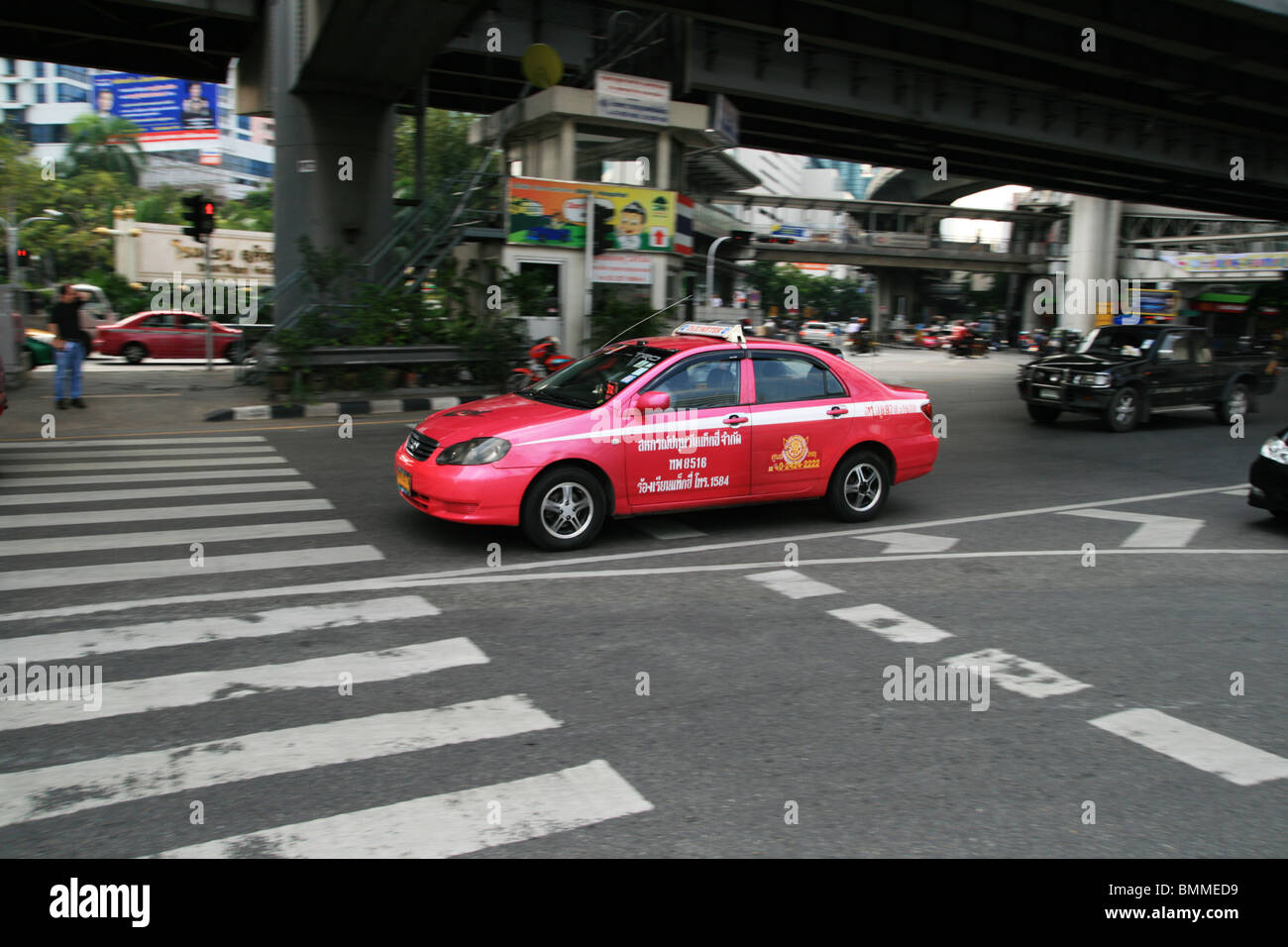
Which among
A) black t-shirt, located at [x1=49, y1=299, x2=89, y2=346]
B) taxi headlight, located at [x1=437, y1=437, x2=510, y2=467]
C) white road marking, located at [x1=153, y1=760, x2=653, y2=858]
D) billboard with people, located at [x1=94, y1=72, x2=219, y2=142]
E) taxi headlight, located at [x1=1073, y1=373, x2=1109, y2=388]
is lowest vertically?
white road marking, located at [x1=153, y1=760, x2=653, y2=858]

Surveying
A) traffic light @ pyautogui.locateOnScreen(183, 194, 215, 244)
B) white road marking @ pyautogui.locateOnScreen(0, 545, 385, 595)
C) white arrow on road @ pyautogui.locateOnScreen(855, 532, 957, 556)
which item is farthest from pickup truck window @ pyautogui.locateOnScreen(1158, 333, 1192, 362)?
traffic light @ pyautogui.locateOnScreen(183, 194, 215, 244)

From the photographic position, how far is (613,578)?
7277 millimetres

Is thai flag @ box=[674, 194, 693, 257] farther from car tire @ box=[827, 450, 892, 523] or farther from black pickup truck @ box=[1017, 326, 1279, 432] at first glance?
car tire @ box=[827, 450, 892, 523]

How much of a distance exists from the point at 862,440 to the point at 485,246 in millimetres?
15791

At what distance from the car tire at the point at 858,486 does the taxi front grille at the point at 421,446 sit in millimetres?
3533

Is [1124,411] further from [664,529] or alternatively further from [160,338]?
[160,338]

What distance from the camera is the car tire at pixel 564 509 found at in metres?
7.75

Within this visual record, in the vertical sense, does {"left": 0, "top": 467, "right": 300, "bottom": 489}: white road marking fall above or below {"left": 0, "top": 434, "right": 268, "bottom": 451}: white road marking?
below

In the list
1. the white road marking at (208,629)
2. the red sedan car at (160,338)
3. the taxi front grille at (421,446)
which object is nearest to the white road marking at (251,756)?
the white road marking at (208,629)

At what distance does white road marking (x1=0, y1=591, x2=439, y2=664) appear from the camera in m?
5.50

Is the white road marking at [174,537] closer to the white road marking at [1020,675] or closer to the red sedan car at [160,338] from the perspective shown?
the white road marking at [1020,675]

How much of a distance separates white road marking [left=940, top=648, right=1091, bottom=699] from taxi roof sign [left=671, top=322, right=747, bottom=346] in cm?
373
